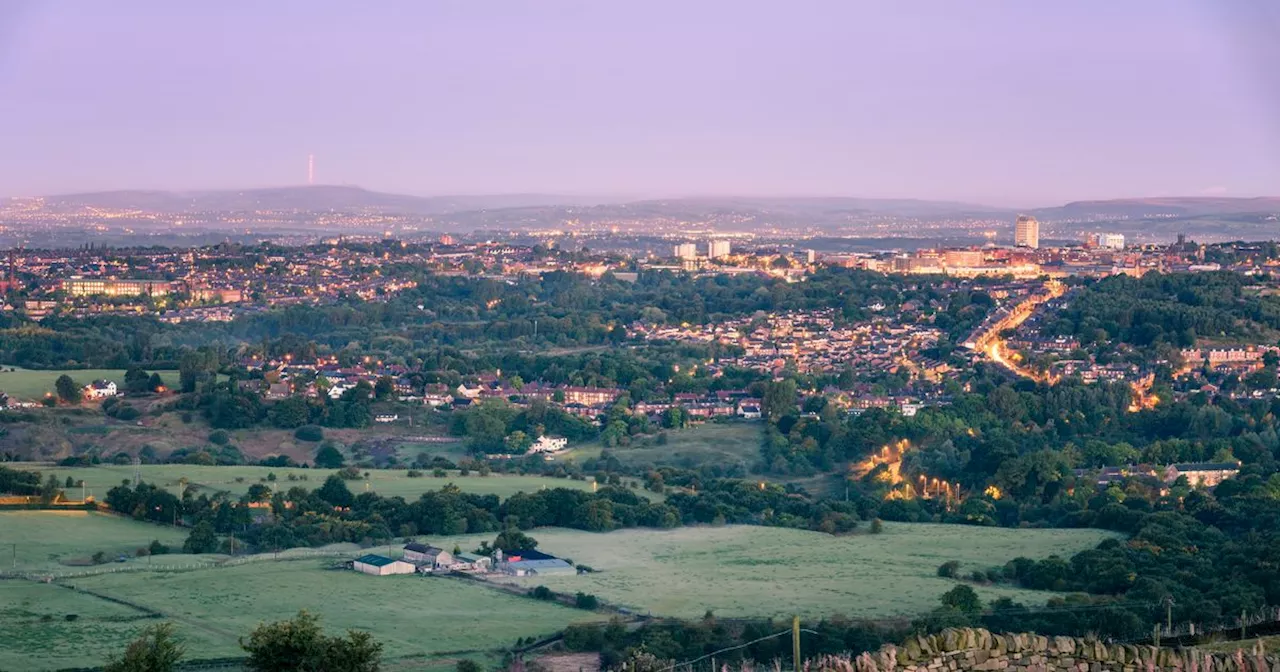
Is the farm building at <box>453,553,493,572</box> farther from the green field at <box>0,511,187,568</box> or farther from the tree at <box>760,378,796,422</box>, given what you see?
the tree at <box>760,378,796,422</box>

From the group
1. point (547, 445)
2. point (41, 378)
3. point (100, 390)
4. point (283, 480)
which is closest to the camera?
point (283, 480)

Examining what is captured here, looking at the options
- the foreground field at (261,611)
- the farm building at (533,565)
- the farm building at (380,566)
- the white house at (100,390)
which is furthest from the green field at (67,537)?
the white house at (100,390)

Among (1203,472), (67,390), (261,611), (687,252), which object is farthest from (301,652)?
(687,252)

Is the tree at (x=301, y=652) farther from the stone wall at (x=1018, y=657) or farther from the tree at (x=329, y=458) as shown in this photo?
the tree at (x=329, y=458)

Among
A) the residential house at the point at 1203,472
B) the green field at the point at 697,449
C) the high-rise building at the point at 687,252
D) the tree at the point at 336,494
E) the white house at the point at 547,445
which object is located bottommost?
the white house at the point at 547,445

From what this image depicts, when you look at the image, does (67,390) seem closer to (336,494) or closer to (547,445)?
(547,445)

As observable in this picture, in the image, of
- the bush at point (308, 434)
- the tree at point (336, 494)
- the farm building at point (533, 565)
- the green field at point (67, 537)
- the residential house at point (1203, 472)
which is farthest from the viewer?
the bush at point (308, 434)

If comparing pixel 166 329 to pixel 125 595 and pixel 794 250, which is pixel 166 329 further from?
pixel 794 250

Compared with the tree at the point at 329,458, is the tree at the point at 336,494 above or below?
above
